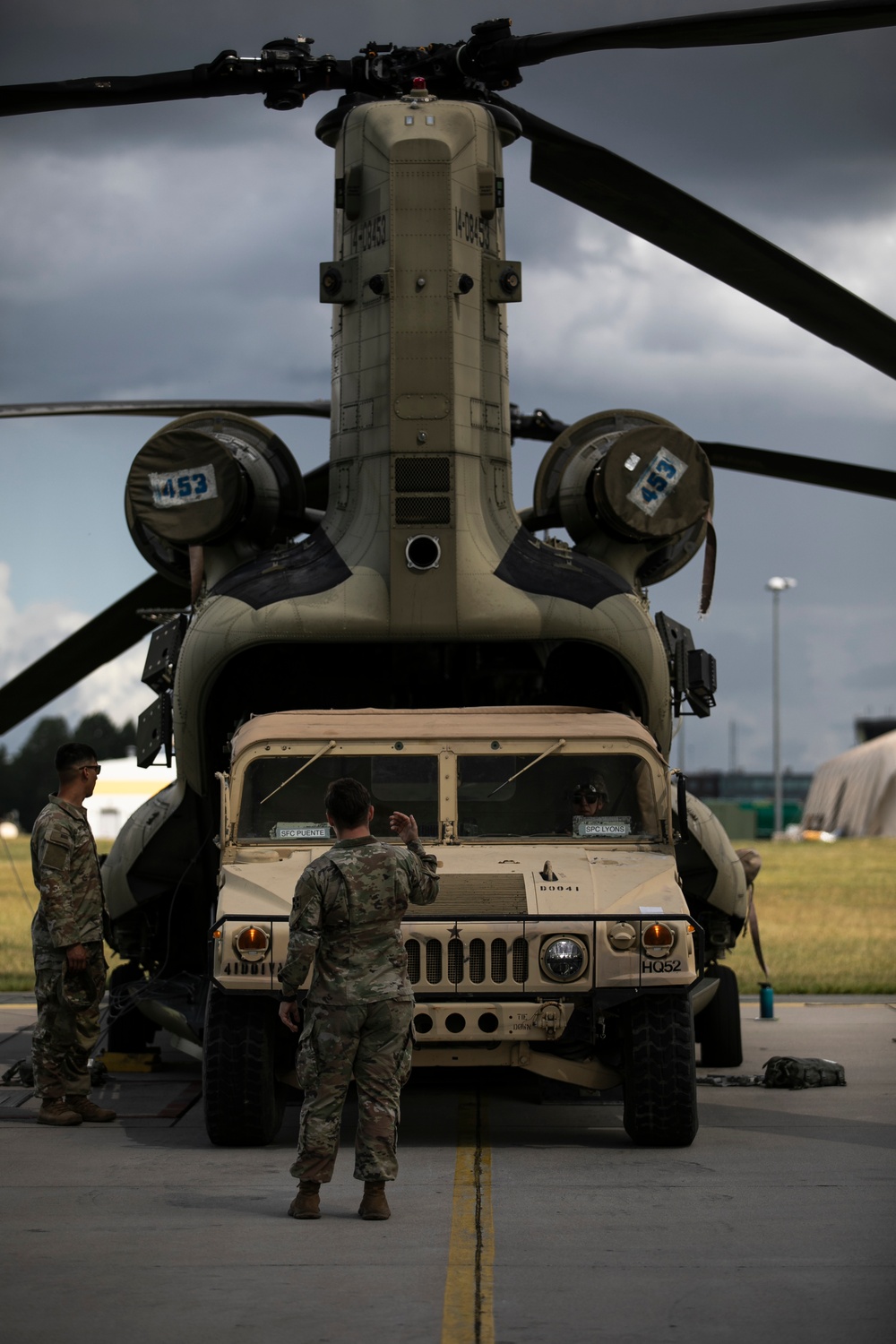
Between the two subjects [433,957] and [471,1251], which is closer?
[471,1251]

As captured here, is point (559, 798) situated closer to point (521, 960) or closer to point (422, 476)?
point (521, 960)

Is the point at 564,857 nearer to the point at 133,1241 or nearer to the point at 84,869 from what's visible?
the point at 84,869

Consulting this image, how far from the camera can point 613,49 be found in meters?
9.65

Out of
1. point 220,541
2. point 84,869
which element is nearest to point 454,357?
point 220,541

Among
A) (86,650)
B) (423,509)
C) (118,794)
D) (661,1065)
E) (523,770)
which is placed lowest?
(661,1065)

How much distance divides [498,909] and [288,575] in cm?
296

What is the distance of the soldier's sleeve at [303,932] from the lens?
21.6 ft

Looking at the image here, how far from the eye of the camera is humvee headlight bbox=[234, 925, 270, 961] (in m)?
8.07

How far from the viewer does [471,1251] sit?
20.2 ft

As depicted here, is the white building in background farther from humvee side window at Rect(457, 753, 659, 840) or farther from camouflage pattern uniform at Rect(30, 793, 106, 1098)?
humvee side window at Rect(457, 753, 659, 840)

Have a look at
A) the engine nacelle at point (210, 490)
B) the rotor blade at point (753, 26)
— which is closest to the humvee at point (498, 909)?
the engine nacelle at point (210, 490)

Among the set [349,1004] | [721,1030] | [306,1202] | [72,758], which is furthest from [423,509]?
[306,1202]

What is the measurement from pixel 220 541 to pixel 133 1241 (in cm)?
533

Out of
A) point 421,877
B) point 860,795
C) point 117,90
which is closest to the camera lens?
point 421,877
